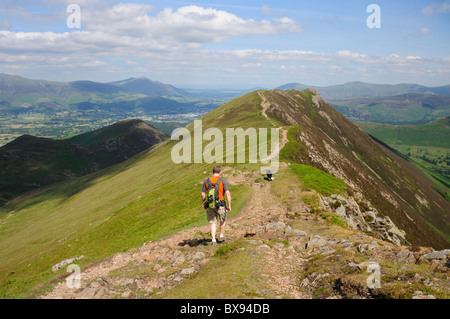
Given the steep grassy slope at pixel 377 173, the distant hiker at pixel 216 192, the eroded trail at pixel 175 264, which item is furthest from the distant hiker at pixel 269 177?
the steep grassy slope at pixel 377 173

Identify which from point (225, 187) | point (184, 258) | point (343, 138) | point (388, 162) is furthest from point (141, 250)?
point (388, 162)

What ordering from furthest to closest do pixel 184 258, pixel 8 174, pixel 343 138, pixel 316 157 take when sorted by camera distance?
pixel 8 174
pixel 343 138
pixel 316 157
pixel 184 258

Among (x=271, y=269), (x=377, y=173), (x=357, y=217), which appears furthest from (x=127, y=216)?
(x=377, y=173)

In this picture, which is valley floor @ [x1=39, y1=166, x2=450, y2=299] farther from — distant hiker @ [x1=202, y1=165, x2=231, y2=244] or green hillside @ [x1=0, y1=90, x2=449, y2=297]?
distant hiker @ [x1=202, y1=165, x2=231, y2=244]

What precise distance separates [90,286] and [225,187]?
32.6 ft

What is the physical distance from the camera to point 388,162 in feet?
600

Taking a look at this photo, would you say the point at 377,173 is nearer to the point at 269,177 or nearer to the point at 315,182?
the point at 315,182

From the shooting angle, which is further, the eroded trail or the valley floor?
the eroded trail

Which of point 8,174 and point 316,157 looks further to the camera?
point 8,174

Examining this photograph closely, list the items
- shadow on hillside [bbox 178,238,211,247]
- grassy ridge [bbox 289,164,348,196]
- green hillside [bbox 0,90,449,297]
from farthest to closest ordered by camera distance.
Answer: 1. grassy ridge [bbox 289,164,348,196]
2. green hillside [bbox 0,90,449,297]
3. shadow on hillside [bbox 178,238,211,247]

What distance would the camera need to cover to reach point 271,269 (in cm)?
1448

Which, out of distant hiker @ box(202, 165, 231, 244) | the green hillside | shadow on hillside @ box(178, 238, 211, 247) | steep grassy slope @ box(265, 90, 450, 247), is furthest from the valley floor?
steep grassy slope @ box(265, 90, 450, 247)

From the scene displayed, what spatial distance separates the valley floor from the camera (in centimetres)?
1106

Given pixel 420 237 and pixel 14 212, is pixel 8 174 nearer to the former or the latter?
pixel 14 212
